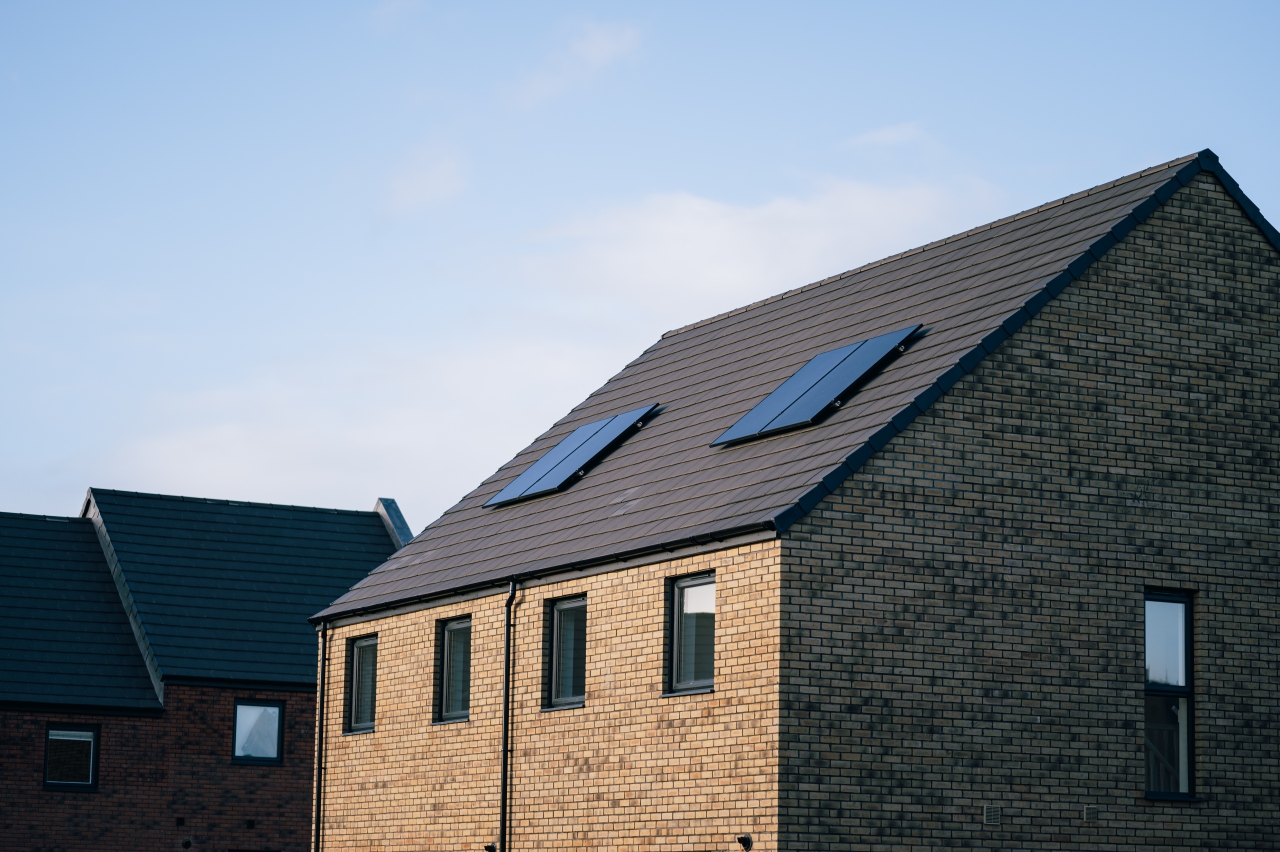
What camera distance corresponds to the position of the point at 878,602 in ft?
51.7

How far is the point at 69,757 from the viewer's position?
30172mm

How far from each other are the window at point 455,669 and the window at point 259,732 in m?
11.6

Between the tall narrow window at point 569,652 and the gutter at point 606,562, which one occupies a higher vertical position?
the gutter at point 606,562

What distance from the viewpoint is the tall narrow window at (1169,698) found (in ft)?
54.7

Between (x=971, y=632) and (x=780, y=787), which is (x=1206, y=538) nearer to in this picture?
(x=971, y=632)

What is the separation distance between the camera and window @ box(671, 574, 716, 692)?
16.8 meters

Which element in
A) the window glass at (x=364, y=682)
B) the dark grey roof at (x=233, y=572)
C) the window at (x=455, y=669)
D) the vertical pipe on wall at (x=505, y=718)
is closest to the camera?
the vertical pipe on wall at (x=505, y=718)

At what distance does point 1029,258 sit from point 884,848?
667cm

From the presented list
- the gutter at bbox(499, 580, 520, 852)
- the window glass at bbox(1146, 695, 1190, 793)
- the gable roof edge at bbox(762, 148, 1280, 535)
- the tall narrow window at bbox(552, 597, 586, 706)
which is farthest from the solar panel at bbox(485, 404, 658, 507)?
the window glass at bbox(1146, 695, 1190, 793)

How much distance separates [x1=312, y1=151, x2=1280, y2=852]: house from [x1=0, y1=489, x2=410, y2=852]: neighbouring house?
40.9 ft

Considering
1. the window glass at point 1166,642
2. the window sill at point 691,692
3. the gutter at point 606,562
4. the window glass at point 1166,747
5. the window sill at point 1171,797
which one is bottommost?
the window sill at point 1171,797

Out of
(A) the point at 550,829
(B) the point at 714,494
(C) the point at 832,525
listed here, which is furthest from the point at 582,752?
(C) the point at 832,525

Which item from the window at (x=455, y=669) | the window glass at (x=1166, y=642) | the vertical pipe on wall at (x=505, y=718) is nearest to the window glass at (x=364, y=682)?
the window at (x=455, y=669)

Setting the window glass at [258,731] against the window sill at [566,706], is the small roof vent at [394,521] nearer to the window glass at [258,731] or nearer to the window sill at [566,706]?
the window glass at [258,731]
